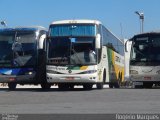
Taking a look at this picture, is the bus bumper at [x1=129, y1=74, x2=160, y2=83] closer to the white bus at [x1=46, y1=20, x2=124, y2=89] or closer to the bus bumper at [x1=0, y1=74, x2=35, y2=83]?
the white bus at [x1=46, y1=20, x2=124, y2=89]

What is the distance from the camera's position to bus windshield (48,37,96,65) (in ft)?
85.0

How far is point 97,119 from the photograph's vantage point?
13125 mm

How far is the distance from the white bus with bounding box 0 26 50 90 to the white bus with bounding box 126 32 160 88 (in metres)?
5.19

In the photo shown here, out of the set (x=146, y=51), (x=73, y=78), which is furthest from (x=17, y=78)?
(x=146, y=51)

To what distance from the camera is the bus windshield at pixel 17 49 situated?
90.5ft

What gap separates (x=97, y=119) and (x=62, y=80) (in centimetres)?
1307

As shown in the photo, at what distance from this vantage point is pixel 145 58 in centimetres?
2922

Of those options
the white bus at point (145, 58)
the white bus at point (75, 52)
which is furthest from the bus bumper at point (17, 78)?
the white bus at point (145, 58)

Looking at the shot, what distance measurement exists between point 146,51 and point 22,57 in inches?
271

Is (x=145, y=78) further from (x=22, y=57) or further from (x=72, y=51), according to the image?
(x=22, y=57)

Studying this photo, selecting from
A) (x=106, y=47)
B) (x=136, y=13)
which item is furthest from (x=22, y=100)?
(x=136, y=13)

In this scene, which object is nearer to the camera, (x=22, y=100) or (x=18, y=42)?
(x=22, y=100)

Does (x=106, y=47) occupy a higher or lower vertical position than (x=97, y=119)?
higher

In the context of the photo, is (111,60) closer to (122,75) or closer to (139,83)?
(139,83)
